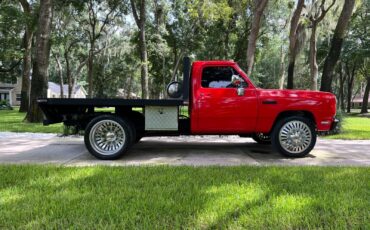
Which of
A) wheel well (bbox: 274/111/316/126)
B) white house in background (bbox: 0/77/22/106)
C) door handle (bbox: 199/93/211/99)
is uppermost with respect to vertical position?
white house in background (bbox: 0/77/22/106)

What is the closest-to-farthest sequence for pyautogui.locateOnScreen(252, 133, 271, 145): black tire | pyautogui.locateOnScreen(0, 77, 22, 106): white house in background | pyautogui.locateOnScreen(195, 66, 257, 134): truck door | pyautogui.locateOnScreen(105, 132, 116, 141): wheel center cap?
pyautogui.locateOnScreen(105, 132, 116, 141): wheel center cap
pyautogui.locateOnScreen(195, 66, 257, 134): truck door
pyautogui.locateOnScreen(252, 133, 271, 145): black tire
pyautogui.locateOnScreen(0, 77, 22, 106): white house in background

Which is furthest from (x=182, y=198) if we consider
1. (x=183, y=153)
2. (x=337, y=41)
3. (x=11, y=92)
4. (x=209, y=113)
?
Result: (x=11, y=92)

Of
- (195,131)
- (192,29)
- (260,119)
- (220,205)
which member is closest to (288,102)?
(260,119)

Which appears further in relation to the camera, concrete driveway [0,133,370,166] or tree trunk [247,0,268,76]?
tree trunk [247,0,268,76]

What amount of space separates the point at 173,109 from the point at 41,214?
3.95 metres

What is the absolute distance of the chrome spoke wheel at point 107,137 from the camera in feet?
22.9

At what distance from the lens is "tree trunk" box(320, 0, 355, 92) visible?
12.4m

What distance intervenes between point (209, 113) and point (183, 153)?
1283 millimetres

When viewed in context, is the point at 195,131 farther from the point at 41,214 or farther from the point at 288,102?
the point at 41,214

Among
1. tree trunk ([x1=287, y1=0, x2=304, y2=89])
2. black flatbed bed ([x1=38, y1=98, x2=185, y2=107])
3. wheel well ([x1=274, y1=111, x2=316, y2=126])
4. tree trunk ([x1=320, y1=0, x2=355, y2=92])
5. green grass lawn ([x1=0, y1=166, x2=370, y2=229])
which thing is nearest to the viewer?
green grass lawn ([x1=0, y1=166, x2=370, y2=229])

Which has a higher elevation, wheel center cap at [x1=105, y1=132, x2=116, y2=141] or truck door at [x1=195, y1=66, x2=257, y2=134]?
truck door at [x1=195, y1=66, x2=257, y2=134]

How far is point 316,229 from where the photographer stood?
3271 millimetres

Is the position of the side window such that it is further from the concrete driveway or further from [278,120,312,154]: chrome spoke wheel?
the concrete driveway

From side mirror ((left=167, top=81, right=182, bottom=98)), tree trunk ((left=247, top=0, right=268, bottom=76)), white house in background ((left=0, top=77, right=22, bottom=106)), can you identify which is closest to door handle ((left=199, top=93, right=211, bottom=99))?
side mirror ((left=167, top=81, right=182, bottom=98))
